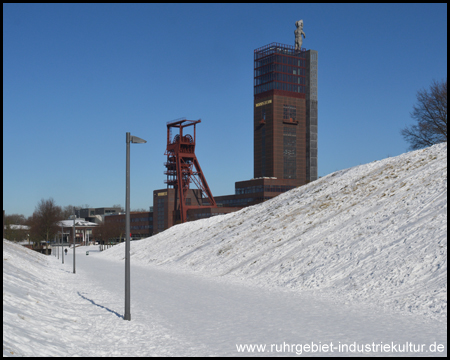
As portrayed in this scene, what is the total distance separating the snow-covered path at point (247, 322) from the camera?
1102cm

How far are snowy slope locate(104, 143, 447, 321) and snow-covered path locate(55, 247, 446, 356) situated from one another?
2.01m

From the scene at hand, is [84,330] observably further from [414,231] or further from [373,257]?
[414,231]

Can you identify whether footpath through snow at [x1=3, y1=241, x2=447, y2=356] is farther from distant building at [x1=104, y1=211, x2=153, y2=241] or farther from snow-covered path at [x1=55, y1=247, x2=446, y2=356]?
distant building at [x1=104, y1=211, x2=153, y2=241]

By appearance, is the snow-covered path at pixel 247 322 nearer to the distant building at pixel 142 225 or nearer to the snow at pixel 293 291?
the snow at pixel 293 291

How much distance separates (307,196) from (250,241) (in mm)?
9981

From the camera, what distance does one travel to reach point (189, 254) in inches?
1612

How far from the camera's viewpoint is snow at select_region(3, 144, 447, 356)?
11375mm

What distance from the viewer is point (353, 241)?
2541 centimetres

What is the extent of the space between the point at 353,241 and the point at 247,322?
13482 mm

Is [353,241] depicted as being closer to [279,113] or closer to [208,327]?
[208,327]

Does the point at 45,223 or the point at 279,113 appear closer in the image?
the point at 45,223

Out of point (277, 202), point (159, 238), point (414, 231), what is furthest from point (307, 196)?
point (159, 238)

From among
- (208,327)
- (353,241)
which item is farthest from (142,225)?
(208,327)

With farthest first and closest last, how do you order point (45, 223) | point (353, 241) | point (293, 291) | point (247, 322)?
point (45, 223) → point (353, 241) → point (293, 291) → point (247, 322)
